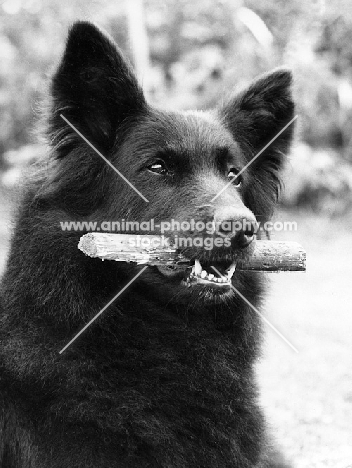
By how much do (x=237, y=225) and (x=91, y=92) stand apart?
117 cm

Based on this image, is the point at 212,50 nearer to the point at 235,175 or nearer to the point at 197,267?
the point at 235,175

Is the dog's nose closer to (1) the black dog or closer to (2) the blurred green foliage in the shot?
(1) the black dog

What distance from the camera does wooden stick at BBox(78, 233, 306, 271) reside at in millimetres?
3344

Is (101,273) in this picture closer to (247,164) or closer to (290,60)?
(247,164)

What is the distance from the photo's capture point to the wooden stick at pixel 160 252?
3.34 m

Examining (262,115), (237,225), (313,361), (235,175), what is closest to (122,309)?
(237,225)

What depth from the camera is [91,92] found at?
371 cm

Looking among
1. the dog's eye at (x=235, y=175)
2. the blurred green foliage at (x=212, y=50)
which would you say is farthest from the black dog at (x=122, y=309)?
the blurred green foliage at (x=212, y=50)

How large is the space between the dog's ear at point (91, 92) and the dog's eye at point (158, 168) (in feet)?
1.00

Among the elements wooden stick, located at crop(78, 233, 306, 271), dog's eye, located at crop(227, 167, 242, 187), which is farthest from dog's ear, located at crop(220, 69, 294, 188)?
wooden stick, located at crop(78, 233, 306, 271)

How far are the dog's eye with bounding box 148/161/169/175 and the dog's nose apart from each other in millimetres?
557

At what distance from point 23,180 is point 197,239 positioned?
1.17 m

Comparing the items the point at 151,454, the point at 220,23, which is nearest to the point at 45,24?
the point at 220,23

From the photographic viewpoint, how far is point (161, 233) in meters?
3.66
